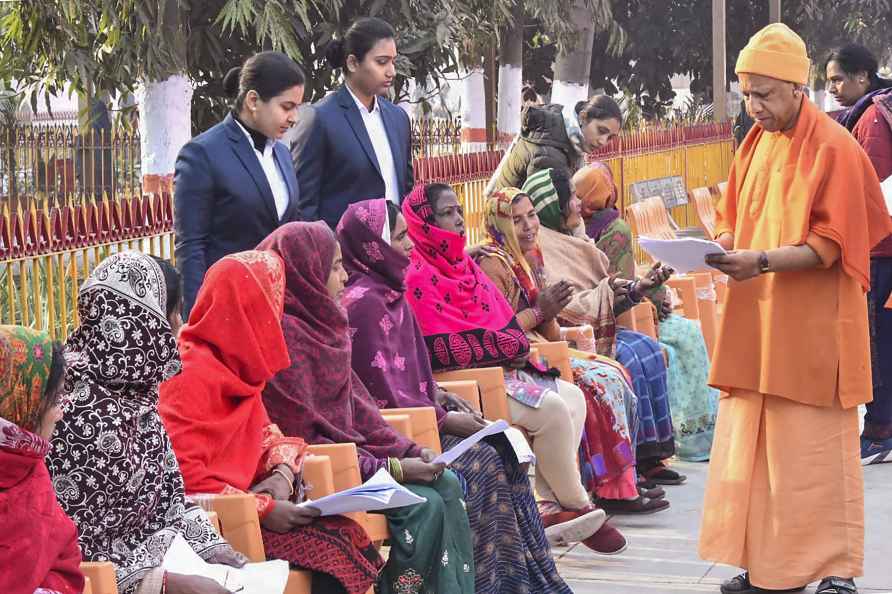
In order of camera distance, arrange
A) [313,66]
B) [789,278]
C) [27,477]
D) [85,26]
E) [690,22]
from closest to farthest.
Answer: [27,477]
[789,278]
[85,26]
[313,66]
[690,22]

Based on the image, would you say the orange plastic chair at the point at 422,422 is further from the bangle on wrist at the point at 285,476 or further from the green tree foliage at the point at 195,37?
the green tree foliage at the point at 195,37

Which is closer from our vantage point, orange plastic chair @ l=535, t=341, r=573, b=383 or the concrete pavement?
the concrete pavement

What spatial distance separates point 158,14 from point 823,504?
684 centimetres

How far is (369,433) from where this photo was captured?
192 inches

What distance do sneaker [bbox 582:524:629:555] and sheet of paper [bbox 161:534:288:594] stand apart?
2.39 m

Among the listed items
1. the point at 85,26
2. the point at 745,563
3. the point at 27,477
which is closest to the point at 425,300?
the point at 745,563

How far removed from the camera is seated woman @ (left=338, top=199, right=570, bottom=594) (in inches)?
201

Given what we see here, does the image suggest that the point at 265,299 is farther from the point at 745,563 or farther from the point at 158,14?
the point at 158,14

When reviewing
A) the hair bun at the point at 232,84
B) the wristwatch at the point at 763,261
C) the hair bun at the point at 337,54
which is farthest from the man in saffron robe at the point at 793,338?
the hair bun at the point at 232,84

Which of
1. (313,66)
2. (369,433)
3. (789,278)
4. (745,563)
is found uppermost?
(313,66)

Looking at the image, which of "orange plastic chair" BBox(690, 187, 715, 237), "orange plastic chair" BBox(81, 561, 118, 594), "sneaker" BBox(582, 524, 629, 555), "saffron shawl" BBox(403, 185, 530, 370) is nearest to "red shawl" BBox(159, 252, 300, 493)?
"orange plastic chair" BBox(81, 561, 118, 594)

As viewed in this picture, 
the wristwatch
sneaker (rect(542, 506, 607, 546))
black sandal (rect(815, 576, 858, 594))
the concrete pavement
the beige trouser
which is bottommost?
the concrete pavement

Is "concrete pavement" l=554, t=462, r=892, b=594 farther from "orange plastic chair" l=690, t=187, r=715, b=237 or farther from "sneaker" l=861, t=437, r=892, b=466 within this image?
"orange plastic chair" l=690, t=187, r=715, b=237

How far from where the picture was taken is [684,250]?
5.10m
